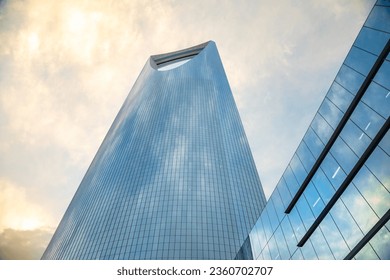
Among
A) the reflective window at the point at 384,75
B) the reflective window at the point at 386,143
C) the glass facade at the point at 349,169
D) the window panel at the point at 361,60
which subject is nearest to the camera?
the reflective window at the point at 386,143

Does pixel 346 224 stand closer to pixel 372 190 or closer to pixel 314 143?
pixel 372 190

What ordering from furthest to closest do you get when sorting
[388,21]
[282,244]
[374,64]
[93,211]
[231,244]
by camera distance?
[93,211]
[231,244]
[282,244]
[374,64]
[388,21]

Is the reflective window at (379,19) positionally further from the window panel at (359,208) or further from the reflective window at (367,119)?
the window panel at (359,208)

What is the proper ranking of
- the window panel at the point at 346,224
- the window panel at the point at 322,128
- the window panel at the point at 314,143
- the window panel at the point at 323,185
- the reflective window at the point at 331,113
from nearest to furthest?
1. the window panel at the point at 346,224
2. the window panel at the point at 323,185
3. the reflective window at the point at 331,113
4. the window panel at the point at 322,128
5. the window panel at the point at 314,143

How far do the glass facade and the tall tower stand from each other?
45.7m

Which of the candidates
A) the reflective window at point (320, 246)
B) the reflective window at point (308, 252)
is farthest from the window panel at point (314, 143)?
the reflective window at point (308, 252)

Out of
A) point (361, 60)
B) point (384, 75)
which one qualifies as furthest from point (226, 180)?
point (384, 75)

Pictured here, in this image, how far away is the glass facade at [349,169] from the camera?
15.1m

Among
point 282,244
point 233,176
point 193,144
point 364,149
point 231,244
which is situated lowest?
point 282,244

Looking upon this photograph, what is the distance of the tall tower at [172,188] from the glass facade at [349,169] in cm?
4569

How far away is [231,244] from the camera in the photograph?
66.1 meters

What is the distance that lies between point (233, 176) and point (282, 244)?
6420 cm
